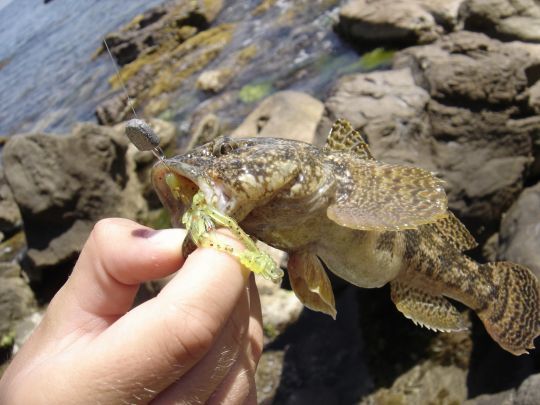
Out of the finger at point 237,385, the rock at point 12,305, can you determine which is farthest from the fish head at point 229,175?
the rock at point 12,305

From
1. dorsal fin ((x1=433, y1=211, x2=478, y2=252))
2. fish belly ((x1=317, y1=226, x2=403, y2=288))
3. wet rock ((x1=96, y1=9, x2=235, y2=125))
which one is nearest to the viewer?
fish belly ((x1=317, y1=226, x2=403, y2=288))

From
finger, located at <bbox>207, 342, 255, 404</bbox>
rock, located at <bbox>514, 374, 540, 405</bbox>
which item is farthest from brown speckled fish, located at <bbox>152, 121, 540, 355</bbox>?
rock, located at <bbox>514, 374, 540, 405</bbox>

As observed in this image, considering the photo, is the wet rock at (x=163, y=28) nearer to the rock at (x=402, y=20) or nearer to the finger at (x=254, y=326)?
the rock at (x=402, y=20)

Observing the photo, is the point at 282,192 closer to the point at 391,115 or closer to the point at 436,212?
the point at 436,212

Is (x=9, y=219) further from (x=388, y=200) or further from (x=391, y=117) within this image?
(x=388, y=200)

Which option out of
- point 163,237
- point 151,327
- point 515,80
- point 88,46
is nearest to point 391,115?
point 515,80

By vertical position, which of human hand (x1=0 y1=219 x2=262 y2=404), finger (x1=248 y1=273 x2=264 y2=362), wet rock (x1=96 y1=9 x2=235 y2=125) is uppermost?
human hand (x1=0 y1=219 x2=262 y2=404)

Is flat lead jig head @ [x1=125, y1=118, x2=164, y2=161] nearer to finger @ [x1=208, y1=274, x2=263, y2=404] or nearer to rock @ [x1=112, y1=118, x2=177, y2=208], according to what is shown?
finger @ [x1=208, y1=274, x2=263, y2=404]

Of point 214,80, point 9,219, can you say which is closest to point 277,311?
point 9,219

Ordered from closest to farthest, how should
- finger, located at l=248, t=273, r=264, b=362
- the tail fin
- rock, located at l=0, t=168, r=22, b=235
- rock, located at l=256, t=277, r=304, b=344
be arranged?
finger, located at l=248, t=273, r=264, b=362
the tail fin
rock, located at l=256, t=277, r=304, b=344
rock, located at l=0, t=168, r=22, b=235
